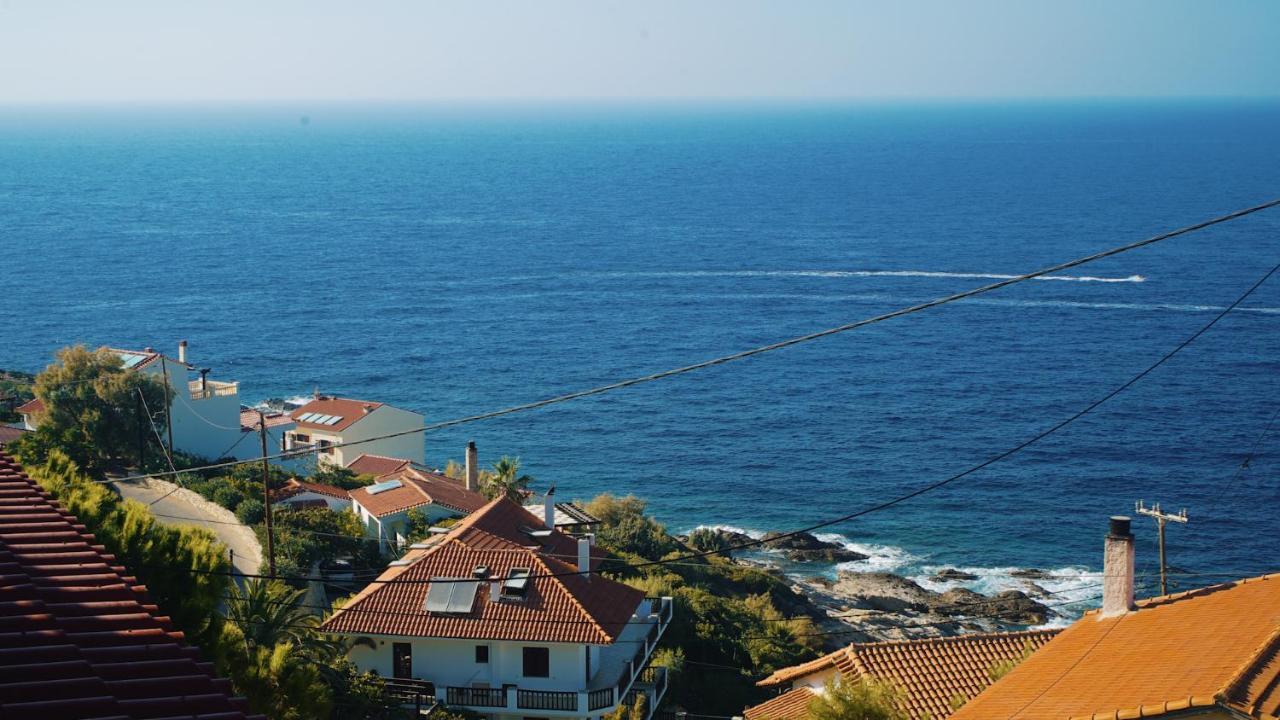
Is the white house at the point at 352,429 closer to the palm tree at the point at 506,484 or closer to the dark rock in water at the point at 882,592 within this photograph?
the palm tree at the point at 506,484

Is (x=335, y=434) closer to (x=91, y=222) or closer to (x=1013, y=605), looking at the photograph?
(x=1013, y=605)

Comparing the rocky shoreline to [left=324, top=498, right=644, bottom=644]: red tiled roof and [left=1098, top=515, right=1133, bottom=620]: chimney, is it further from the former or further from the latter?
[left=1098, top=515, right=1133, bottom=620]: chimney

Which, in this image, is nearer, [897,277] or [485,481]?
[485,481]

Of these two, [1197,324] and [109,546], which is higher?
[109,546]

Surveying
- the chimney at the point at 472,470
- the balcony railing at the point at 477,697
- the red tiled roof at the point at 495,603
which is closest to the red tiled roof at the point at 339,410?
the chimney at the point at 472,470

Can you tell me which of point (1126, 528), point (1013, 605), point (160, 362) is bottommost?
point (1013, 605)

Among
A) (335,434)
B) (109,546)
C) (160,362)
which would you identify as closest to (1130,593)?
(109,546)

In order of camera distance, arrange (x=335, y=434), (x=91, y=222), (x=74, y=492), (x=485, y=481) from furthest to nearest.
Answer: (x=91, y=222) < (x=335, y=434) < (x=485, y=481) < (x=74, y=492)
